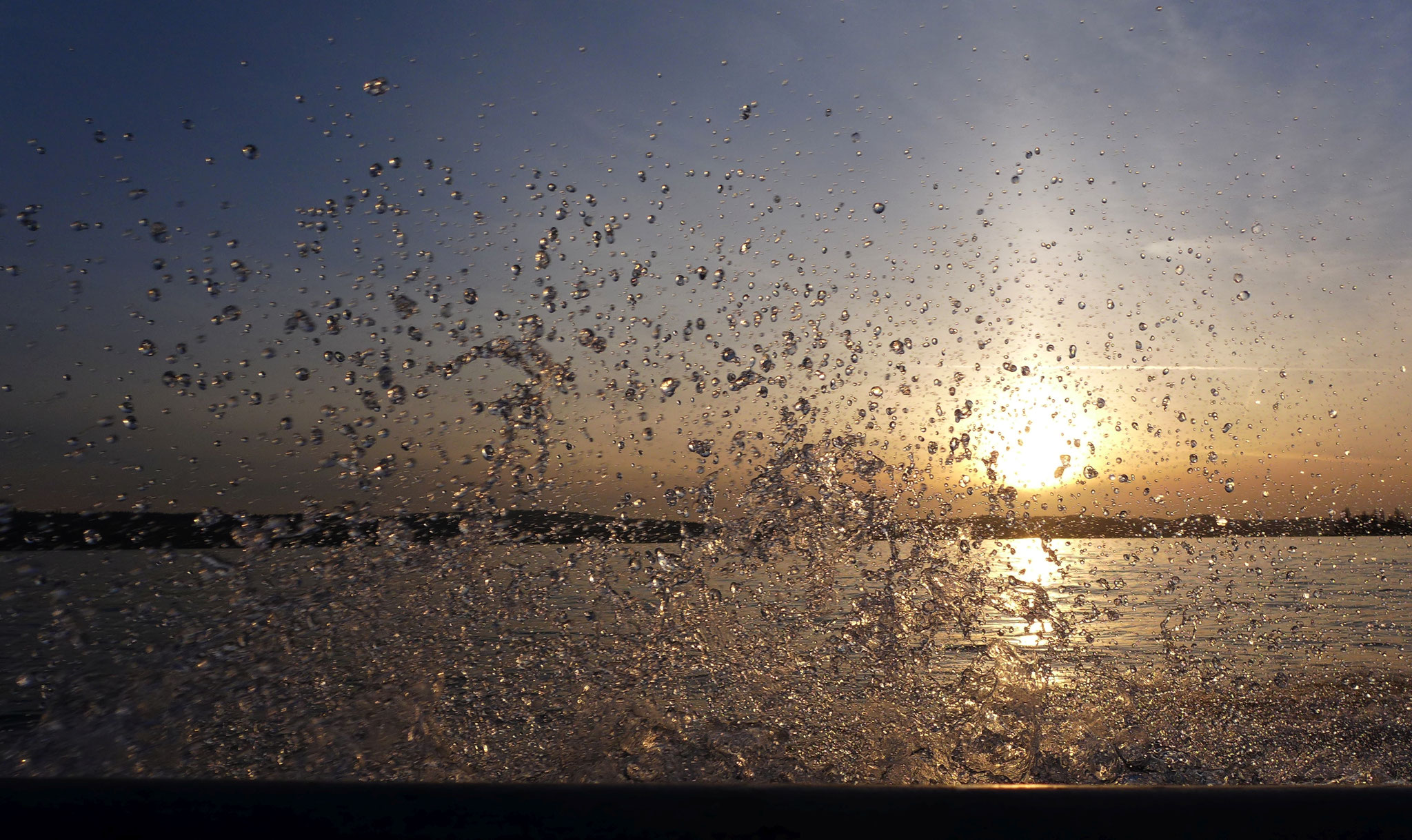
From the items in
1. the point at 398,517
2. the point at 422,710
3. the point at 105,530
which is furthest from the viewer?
the point at 398,517

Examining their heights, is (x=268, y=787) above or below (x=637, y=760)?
above

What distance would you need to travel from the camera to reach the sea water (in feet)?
21.4

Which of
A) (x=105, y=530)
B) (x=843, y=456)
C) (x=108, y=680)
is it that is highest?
(x=843, y=456)

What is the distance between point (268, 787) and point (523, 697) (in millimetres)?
7934

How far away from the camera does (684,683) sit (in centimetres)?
912

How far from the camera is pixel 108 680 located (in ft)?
31.3

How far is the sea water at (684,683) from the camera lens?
257 inches

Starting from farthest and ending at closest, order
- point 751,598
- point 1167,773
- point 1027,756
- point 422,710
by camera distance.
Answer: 1. point 751,598
2. point 422,710
3. point 1027,756
4. point 1167,773

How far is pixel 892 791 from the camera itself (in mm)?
1153

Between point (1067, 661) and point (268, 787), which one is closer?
point (268, 787)

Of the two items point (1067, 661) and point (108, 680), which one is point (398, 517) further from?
point (1067, 661)

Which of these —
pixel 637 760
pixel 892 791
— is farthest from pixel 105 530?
pixel 892 791

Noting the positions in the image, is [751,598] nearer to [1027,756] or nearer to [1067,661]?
[1067,661]

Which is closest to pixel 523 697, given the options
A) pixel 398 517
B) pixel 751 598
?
pixel 398 517
